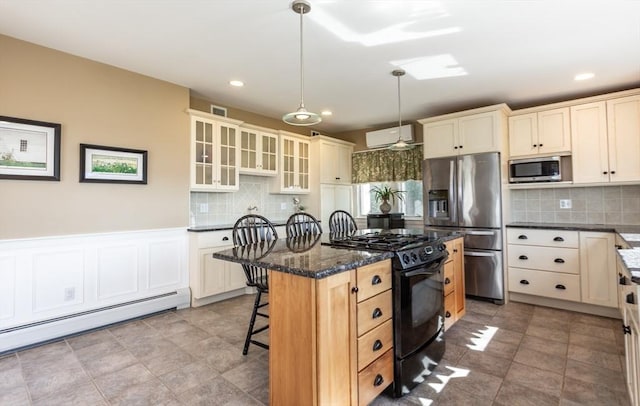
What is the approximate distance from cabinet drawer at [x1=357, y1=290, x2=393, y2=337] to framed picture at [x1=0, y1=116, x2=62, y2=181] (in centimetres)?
285

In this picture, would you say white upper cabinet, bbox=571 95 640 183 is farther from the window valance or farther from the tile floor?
the window valance

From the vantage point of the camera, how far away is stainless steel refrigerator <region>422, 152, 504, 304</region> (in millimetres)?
3674

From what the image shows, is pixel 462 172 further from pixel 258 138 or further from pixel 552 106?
pixel 258 138

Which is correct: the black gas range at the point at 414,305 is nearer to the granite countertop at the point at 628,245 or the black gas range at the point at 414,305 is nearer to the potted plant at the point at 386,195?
the granite countertop at the point at 628,245

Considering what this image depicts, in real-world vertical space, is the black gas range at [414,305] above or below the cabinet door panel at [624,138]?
below

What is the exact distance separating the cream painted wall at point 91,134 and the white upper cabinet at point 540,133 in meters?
4.01

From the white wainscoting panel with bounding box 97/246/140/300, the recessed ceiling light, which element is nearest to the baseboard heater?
the white wainscoting panel with bounding box 97/246/140/300

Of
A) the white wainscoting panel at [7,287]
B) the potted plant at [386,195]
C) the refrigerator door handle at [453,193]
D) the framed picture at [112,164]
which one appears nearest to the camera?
the white wainscoting panel at [7,287]

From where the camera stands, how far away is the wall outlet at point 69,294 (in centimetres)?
275

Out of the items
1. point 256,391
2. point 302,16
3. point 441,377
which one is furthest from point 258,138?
point 441,377

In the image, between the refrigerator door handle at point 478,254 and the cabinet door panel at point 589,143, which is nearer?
the cabinet door panel at point 589,143

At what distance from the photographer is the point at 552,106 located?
366cm

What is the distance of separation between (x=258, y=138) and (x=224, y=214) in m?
1.19

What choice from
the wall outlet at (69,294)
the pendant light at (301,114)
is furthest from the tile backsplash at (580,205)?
the wall outlet at (69,294)
